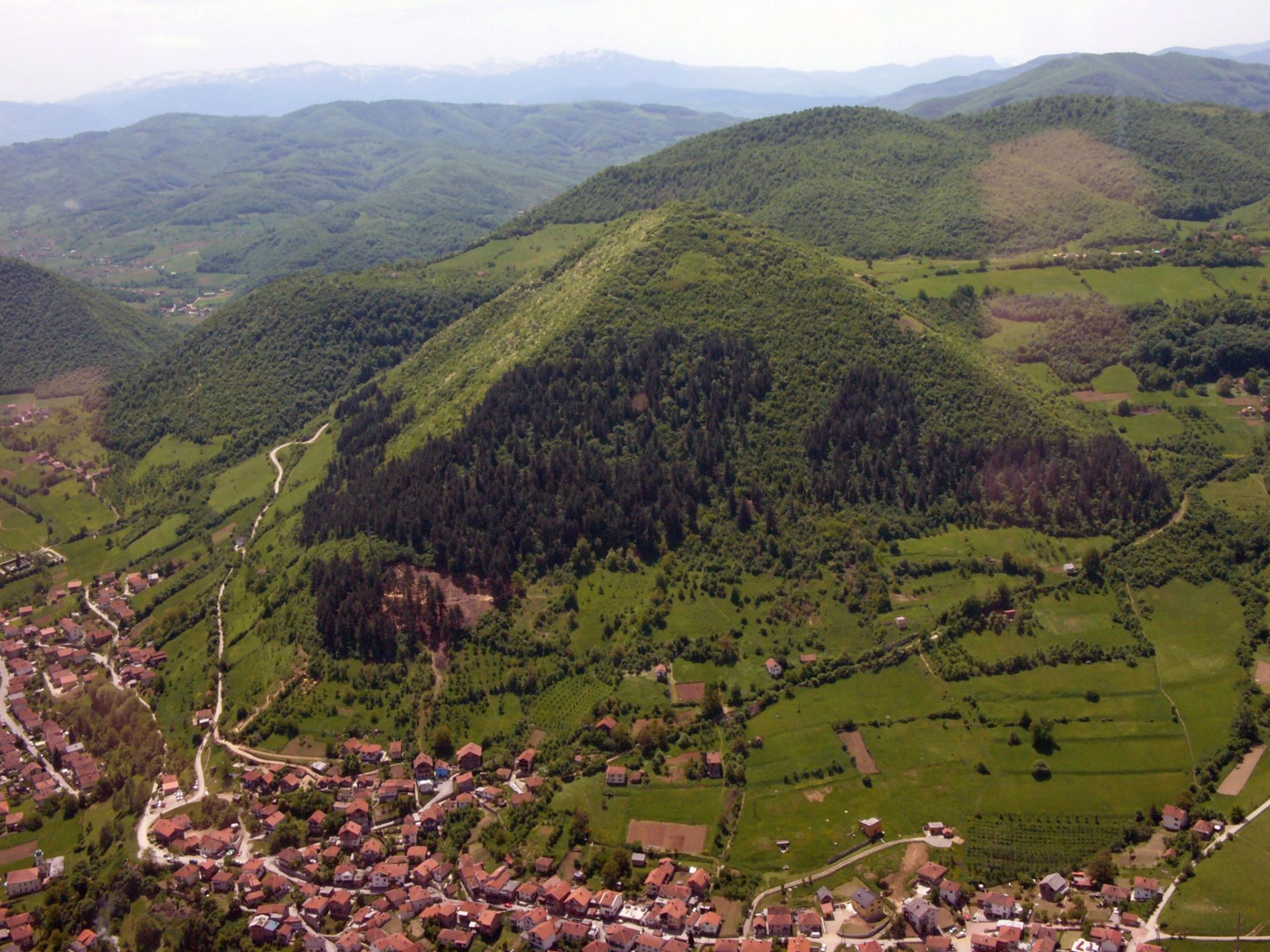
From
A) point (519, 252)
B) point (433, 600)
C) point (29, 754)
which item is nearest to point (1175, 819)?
point (433, 600)

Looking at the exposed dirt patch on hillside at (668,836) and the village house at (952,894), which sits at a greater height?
the village house at (952,894)

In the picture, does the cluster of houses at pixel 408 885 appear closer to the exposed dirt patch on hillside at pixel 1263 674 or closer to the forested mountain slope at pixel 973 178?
the exposed dirt patch on hillside at pixel 1263 674

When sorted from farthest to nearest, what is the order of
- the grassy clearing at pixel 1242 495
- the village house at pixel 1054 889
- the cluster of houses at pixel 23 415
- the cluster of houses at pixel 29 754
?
the cluster of houses at pixel 23 415 → the grassy clearing at pixel 1242 495 → the cluster of houses at pixel 29 754 → the village house at pixel 1054 889

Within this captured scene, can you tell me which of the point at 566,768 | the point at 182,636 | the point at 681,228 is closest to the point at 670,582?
the point at 566,768

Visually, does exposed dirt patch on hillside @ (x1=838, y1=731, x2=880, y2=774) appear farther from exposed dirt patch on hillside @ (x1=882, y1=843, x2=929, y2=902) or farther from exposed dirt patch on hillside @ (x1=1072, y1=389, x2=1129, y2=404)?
exposed dirt patch on hillside @ (x1=1072, y1=389, x2=1129, y2=404)

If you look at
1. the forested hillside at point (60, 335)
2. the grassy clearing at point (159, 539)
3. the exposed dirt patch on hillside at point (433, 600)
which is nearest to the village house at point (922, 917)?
the exposed dirt patch on hillside at point (433, 600)

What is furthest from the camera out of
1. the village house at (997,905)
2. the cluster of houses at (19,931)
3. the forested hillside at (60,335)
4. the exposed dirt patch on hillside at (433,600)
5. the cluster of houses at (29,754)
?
the forested hillside at (60,335)

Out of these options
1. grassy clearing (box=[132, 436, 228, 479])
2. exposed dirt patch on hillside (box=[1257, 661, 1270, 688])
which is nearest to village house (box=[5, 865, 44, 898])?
grassy clearing (box=[132, 436, 228, 479])

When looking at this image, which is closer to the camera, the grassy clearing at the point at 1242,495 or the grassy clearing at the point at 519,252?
the grassy clearing at the point at 1242,495
